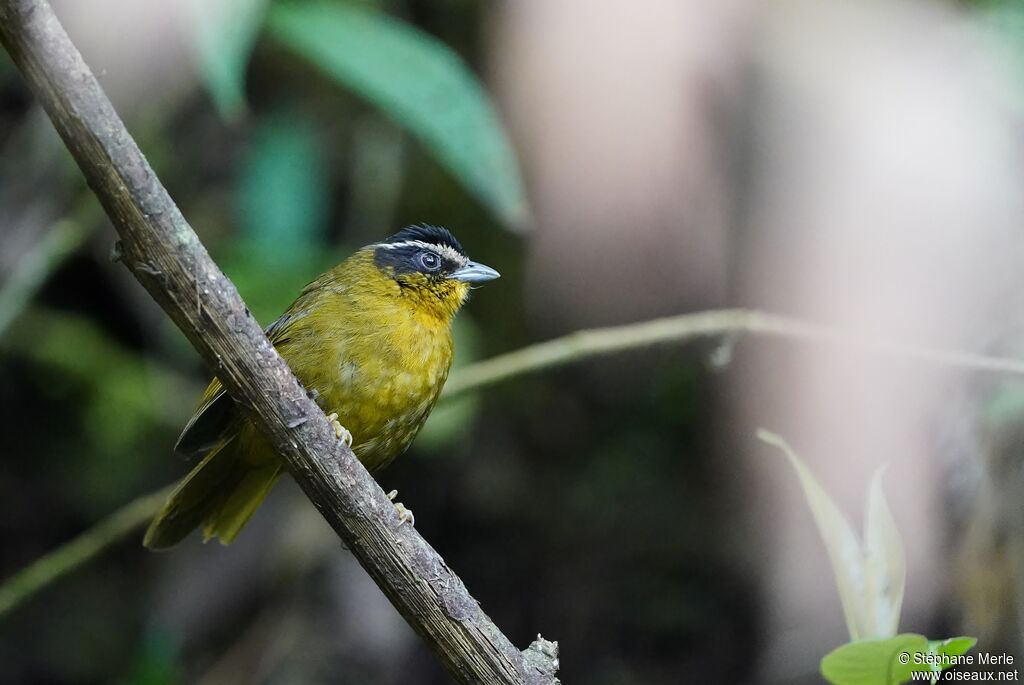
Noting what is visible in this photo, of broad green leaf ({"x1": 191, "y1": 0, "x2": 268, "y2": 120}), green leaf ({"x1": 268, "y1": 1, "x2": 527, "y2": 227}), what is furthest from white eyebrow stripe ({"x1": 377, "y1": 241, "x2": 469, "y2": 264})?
broad green leaf ({"x1": 191, "y1": 0, "x2": 268, "y2": 120})

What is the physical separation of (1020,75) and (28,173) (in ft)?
11.4

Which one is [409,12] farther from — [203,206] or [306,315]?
[306,315]

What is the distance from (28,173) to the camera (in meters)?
4.23

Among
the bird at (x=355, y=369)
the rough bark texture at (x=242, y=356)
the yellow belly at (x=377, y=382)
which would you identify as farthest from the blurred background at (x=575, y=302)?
the rough bark texture at (x=242, y=356)

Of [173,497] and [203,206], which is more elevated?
[203,206]

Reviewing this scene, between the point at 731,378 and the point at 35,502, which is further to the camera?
the point at 35,502

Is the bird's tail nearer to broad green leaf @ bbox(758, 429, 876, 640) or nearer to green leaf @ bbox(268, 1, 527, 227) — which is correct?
green leaf @ bbox(268, 1, 527, 227)

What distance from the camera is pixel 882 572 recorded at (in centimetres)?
171

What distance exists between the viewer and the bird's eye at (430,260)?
2916mm

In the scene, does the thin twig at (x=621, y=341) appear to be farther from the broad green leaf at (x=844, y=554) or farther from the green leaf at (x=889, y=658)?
the green leaf at (x=889, y=658)

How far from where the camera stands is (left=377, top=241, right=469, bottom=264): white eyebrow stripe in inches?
116

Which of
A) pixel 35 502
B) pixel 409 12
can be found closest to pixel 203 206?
pixel 409 12

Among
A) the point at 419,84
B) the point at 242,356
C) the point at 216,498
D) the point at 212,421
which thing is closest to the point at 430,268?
the point at 419,84

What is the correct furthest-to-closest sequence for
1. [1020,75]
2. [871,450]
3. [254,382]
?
[871,450]
[1020,75]
[254,382]
